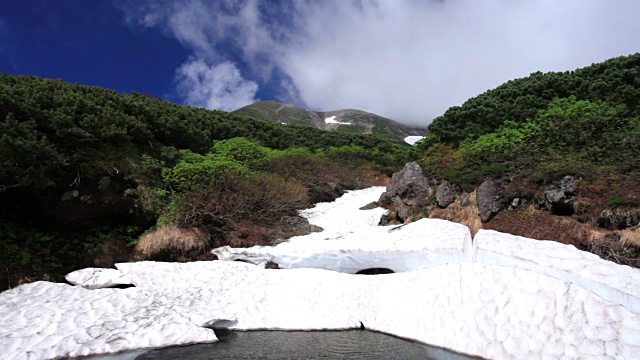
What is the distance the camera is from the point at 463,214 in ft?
41.4

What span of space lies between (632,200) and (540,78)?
49.3 feet

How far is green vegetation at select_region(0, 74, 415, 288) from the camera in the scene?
1035 cm

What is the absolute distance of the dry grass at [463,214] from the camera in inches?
474

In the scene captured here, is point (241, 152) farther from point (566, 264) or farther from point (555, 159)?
point (566, 264)

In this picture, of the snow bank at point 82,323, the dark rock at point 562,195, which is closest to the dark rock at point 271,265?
the snow bank at point 82,323

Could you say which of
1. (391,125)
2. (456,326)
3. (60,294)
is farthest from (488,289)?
(391,125)

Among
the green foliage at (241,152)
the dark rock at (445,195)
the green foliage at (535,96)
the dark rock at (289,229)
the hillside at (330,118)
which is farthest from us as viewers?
the hillside at (330,118)

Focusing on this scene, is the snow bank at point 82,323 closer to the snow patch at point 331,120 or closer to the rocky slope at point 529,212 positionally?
the rocky slope at point 529,212

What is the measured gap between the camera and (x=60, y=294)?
8648 mm

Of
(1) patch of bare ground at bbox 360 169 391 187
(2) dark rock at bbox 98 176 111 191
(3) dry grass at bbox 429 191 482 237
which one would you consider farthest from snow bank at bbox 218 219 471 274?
(1) patch of bare ground at bbox 360 169 391 187

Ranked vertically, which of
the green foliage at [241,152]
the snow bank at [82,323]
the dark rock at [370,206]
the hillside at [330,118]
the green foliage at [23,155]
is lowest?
the snow bank at [82,323]

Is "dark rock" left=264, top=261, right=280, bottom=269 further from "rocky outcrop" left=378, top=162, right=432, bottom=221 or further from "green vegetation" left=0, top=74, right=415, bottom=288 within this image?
"rocky outcrop" left=378, top=162, right=432, bottom=221

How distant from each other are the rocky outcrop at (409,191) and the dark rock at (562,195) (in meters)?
4.53

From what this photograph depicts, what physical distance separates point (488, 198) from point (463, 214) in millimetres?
1032
